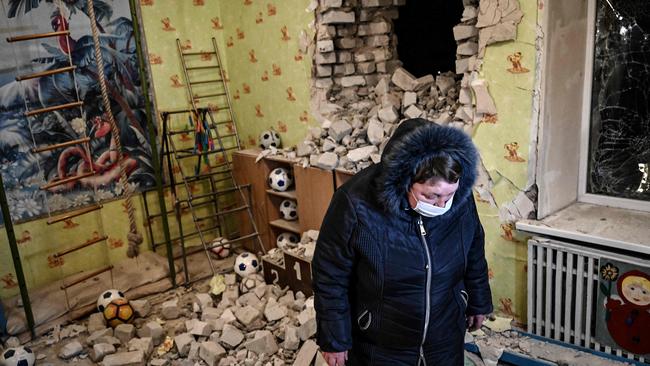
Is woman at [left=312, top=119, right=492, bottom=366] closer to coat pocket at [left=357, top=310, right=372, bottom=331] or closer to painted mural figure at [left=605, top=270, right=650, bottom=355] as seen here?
coat pocket at [left=357, top=310, right=372, bottom=331]

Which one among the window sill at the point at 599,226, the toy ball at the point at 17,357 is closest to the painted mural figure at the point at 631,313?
the window sill at the point at 599,226

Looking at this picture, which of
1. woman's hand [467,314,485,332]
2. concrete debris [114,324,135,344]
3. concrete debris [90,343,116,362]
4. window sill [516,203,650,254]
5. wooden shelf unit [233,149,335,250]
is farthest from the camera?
wooden shelf unit [233,149,335,250]

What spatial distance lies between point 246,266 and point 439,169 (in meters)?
2.99

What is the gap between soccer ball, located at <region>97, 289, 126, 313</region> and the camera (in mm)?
3949

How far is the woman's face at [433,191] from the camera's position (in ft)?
5.66

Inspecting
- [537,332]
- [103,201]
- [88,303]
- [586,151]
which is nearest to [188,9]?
[103,201]

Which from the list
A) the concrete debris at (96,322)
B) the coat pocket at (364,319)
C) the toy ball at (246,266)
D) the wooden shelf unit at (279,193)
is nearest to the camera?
the coat pocket at (364,319)

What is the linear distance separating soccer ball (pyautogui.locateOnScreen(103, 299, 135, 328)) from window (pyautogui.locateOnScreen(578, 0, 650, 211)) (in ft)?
11.0

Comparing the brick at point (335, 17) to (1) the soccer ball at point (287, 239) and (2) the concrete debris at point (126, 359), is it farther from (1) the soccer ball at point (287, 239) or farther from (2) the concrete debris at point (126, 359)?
(2) the concrete debris at point (126, 359)

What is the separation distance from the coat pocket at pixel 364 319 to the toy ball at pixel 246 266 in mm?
2582

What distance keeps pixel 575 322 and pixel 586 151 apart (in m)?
1.01

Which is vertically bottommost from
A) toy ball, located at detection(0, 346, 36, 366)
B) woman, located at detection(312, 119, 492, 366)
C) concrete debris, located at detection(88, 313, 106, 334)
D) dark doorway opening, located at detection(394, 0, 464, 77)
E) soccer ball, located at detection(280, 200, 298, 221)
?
concrete debris, located at detection(88, 313, 106, 334)

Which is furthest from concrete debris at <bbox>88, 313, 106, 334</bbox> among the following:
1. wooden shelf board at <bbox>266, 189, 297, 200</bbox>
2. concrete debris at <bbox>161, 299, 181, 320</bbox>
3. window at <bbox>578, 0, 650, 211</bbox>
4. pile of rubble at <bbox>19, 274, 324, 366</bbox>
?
window at <bbox>578, 0, 650, 211</bbox>

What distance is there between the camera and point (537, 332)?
302cm
